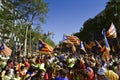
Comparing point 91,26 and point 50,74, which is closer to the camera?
point 50,74

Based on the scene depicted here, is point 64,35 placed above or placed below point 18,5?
below

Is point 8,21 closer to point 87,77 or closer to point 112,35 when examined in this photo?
point 112,35

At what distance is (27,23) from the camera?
62.0 m

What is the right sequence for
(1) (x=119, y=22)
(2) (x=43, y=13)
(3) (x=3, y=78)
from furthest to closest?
(2) (x=43, y=13)
(1) (x=119, y=22)
(3) (x=3, y=78)

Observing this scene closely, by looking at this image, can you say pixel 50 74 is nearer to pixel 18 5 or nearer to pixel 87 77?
pixel 87 77

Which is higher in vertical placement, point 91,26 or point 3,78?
point 91,26

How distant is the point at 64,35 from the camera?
2428 centimetres

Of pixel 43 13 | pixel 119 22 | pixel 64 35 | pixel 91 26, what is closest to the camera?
pixel 64 35

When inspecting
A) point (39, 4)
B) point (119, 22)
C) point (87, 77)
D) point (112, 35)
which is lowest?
point (87, 77)

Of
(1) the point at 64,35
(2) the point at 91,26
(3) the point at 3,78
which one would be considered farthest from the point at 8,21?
(3) the point at 3,78

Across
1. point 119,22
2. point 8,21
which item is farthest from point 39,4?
point 119,22

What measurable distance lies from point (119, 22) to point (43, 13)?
11709 mm

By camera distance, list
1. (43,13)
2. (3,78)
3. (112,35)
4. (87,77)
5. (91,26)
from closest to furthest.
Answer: (87,77) → (3,78) → (112,35) → (43,13) → (91,26)

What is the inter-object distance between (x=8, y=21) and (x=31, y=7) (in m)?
4.13
